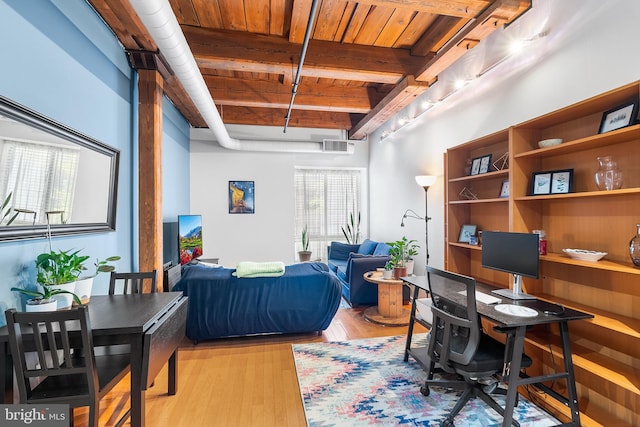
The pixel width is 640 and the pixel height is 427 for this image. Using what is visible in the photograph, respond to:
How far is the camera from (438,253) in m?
3.83

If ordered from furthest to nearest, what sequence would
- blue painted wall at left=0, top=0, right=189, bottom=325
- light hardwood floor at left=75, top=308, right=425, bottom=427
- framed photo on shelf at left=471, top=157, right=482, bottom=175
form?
framed photo on shelf at left=471, top=157, right=482, bottom=175 → light hardwood floor at left=75, top=308, right=425, bottom=427 → blue painted wall at left=0, top=0, right=189, bottom=325

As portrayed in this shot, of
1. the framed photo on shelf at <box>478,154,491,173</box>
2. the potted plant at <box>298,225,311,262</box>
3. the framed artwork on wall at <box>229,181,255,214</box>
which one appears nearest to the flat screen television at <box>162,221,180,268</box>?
the framed artwork on wall at <box>229,181,255,214</box>

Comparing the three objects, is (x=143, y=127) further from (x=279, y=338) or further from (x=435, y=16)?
(x=435, y=16)

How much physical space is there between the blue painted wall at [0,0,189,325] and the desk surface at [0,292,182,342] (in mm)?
408

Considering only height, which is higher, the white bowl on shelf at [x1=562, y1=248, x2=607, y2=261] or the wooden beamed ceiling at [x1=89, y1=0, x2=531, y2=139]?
the wooden beamed ceiling at [x1=89, y1=0, x2=531, y2=139]

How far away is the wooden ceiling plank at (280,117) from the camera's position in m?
5.49

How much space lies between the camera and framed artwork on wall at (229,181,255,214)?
5.74m

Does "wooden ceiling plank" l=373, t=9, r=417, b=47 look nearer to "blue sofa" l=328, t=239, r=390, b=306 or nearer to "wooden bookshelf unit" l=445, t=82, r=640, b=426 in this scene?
"wooden bookshelf unit" l=445, t=82, r=640, b=426

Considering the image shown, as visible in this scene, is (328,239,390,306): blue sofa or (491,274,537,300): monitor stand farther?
(328,239,390,306): blue sofa

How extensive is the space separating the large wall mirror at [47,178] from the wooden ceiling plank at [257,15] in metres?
1.72

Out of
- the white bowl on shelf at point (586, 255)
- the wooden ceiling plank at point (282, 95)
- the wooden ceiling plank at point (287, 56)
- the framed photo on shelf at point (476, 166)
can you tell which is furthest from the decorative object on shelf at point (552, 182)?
the wooden ceiling plank at point (282, 95)

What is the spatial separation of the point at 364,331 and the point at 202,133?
453 centimetres

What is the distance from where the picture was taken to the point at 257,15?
2.79 metres

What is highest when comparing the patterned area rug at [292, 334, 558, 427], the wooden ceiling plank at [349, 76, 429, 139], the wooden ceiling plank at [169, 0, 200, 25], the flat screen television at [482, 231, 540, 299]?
the wooden ceiling plank at [169, 0, 200, 25]
